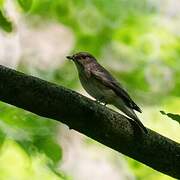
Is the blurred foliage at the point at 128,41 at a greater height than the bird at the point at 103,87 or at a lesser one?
greater

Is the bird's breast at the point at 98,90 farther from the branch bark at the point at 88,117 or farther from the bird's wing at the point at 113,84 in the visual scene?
the branch bark at the point at 88,117

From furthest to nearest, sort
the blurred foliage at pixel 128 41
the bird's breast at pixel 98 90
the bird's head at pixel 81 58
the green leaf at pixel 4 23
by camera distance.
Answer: the blurred foliage at pixel 128 41 → the bird's head at pixel 81 58 → the bird's breast at pixel 98 90 → the green leaf at pixel 4 23

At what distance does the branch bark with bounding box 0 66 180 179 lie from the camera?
222cm

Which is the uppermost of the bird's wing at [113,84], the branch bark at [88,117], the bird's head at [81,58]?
the bird's head at [81,58]

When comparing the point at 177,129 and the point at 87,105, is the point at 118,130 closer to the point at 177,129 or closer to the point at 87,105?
the point at 87,105

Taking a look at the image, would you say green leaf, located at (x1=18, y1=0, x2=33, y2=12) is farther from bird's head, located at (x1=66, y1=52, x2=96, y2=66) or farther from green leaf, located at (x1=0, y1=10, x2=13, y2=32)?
bird's head, located at (x1=66, y1=52, x2=96, y2=66)

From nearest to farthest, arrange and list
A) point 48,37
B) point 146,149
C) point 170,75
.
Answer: point 146,149, point 170,75, point 48,37

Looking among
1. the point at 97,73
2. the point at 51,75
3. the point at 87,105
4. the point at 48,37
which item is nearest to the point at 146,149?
the point at 87,105

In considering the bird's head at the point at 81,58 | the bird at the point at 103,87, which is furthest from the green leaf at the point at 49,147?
the bird's head at the point at 81,58

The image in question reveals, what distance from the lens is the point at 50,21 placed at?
19.6 feet

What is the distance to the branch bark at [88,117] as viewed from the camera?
222cm

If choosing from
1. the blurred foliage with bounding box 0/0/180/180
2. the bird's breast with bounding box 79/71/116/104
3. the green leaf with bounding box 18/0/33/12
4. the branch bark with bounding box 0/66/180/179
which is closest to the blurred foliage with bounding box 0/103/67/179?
the bird's breast with bounding box 79/71/116/104

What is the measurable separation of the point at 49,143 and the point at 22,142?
7.5 inches

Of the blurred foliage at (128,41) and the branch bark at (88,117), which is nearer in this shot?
the branch bark at (88,117)
